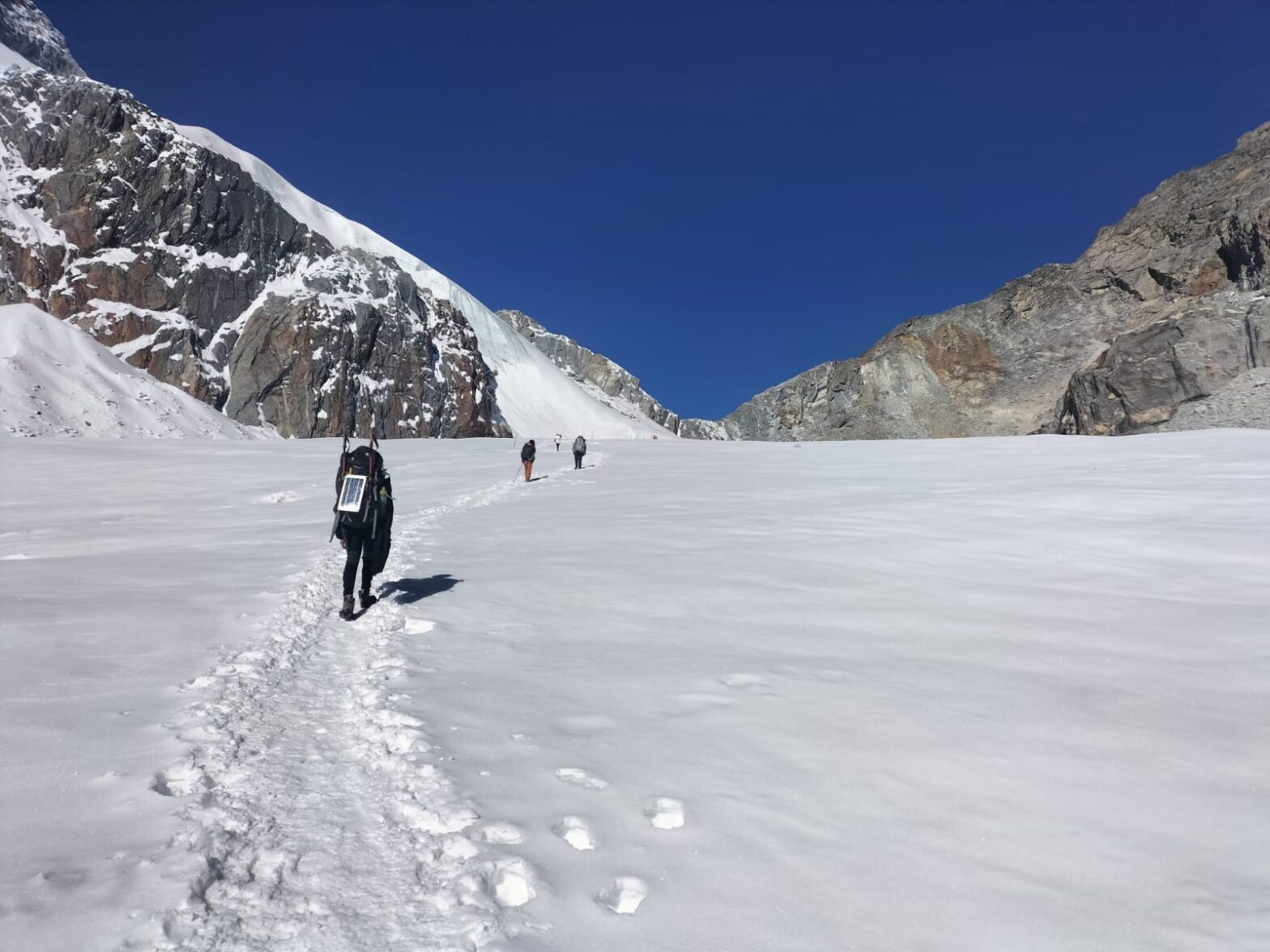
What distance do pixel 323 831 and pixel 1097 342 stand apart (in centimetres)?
7396

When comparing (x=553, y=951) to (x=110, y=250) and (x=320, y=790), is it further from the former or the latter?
(x=110, y=250)

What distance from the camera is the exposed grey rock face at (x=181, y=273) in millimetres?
113625

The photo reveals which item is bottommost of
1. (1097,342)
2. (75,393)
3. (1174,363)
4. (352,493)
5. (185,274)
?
(352,493)

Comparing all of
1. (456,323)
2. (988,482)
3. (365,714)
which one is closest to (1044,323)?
(988,482)

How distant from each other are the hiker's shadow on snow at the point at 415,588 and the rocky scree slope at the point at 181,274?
11692 cm

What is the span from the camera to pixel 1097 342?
6519cm

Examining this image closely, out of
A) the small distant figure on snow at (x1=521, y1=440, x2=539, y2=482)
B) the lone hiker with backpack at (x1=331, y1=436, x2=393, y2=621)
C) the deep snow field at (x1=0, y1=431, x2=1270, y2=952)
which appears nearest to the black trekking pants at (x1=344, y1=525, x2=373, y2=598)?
the lone hiker with backpack at (x1=331, y1=436, x2=393, y2=621)

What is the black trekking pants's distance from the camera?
7746 mm

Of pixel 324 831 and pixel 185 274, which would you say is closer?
pixel 324 831

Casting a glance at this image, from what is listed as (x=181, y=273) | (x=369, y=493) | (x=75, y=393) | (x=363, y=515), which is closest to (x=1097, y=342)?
(x=369, y=493)

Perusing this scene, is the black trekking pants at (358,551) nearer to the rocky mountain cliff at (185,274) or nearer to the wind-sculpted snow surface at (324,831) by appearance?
Result: the wind-sculpted snow surface at (324,831)

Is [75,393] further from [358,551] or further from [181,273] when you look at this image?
[181,273]

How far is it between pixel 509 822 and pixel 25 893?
169 centimetres

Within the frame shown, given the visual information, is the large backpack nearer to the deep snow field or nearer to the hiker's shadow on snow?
the hiker's shadow on snow
